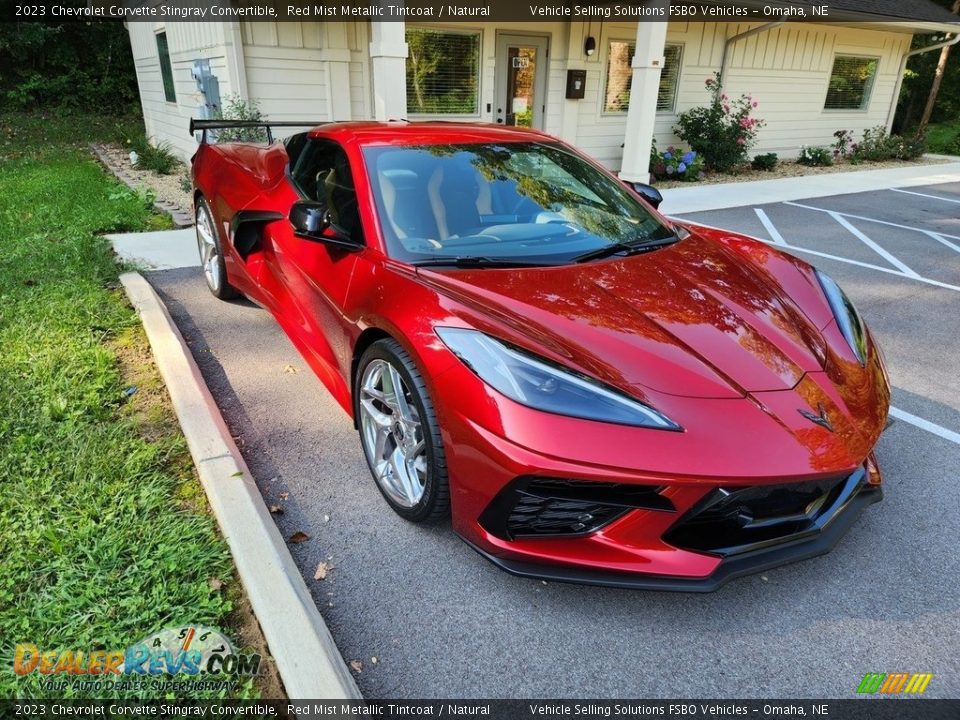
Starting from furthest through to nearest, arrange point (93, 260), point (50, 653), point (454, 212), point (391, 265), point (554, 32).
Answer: point (554, 32)
point (93, 260)
point (454, 212)
point (391, 265)
point (50, 653)

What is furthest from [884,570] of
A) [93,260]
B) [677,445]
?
[93,260]

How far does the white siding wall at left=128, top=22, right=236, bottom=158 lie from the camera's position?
332 inches

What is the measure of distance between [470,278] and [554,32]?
953 centimetres

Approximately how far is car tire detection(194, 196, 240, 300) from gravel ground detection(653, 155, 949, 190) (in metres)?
8.01

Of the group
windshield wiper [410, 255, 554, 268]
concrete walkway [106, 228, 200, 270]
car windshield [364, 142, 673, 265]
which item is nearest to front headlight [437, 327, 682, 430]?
windshield wiper [410, 255, 554, 268]

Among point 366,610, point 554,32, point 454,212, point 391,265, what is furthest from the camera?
point 554,32

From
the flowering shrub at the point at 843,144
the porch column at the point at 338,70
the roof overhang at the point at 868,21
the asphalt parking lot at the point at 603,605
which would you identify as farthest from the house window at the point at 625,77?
the asphalt parking lot at the point at 603,605

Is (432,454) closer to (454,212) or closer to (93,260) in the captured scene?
(454,212)

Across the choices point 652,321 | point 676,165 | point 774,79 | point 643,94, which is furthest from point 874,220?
point 652,321

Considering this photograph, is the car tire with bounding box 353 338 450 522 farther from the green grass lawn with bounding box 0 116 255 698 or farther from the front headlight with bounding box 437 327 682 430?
the green grass lawn with bounding box 0 116 255 698

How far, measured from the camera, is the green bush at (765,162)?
13.3m

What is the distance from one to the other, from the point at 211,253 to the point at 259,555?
3321 mm

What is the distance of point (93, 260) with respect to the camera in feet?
17.5

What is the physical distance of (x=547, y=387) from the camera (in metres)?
1.99
